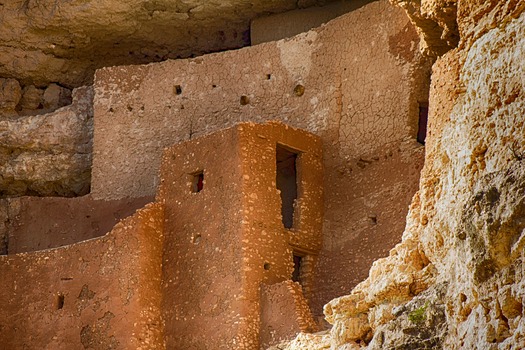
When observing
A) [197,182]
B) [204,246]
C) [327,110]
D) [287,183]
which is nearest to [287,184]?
[287,183]

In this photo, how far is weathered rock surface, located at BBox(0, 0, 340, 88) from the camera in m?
21.6

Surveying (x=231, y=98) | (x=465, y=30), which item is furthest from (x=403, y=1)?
(x=231, y=98)

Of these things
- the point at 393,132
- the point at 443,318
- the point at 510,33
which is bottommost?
the point at 443,318

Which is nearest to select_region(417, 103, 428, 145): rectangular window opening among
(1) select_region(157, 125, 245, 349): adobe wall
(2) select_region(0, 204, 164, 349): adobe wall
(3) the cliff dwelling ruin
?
(3) the cliff dwelling ruin

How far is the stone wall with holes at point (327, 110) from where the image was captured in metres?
17.0

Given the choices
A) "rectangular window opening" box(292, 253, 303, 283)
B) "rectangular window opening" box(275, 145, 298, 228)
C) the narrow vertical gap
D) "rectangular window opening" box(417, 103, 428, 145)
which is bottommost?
the narrow vertical gap

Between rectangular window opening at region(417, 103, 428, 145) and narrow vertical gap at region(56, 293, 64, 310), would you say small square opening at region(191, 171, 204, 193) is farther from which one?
rectangular window opening at region(417, 103, 428, 145)

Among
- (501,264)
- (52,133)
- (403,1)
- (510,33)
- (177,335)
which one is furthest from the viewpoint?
(52,133)

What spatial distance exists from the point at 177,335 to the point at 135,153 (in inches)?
Result: 203

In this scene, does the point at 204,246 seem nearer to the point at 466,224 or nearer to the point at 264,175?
the point at 264,175

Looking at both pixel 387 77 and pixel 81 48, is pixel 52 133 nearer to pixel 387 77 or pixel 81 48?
pixel 81 48

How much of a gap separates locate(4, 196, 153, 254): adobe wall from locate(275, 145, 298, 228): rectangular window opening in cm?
251

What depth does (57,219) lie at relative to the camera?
20.6 m

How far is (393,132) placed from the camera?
1728 centimetres
